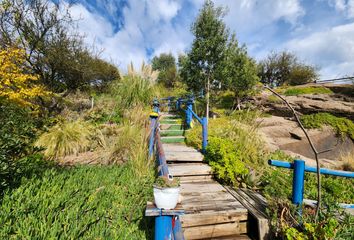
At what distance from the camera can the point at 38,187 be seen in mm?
2676

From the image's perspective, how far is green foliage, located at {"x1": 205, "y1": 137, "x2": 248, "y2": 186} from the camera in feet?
11.2

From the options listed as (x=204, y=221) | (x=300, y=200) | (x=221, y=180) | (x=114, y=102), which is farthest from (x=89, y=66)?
(x=300, y=200)

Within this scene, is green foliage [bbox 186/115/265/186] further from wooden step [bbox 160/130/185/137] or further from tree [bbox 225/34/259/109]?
tree [bbox 225/34/259/109]

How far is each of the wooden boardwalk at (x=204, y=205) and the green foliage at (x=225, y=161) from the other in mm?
204

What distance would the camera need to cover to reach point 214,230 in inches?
95.3

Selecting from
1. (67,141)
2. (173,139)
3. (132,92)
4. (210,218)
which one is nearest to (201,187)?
(210,218)

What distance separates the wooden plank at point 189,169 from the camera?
11.9 ft

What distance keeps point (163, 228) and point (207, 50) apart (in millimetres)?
6463

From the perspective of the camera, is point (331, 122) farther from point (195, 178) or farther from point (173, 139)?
point (195, 178)

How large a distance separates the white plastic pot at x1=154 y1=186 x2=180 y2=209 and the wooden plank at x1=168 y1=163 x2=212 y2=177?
2.10 meters

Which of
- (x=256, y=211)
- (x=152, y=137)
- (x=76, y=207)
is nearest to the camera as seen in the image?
(x=76, y=207)

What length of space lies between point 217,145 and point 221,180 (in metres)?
0.70

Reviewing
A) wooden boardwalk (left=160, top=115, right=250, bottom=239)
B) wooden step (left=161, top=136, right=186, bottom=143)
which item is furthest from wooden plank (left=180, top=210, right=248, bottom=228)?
wooden step (left=161, top=136, right=186, bottom=143)

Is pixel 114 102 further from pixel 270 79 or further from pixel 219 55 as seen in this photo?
pixel 270 79
